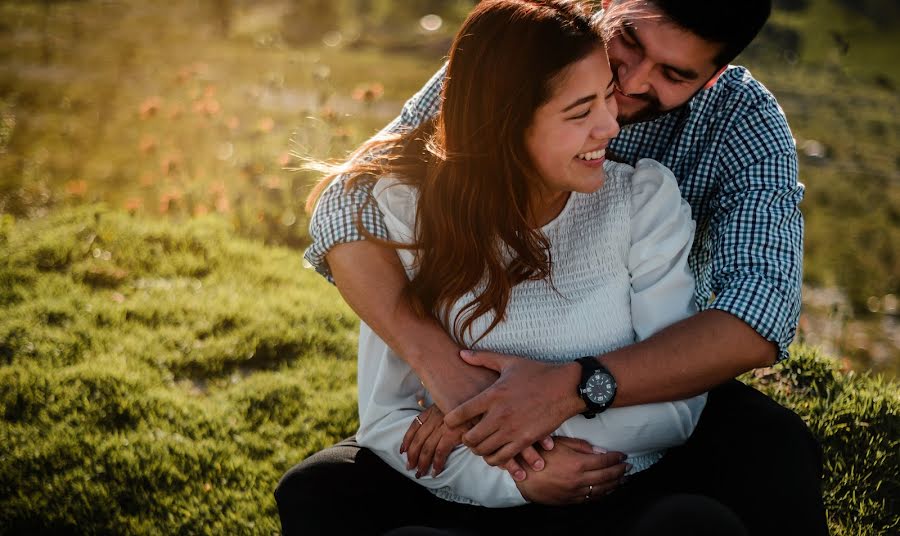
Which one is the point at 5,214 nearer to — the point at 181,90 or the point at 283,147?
the point at 283,147

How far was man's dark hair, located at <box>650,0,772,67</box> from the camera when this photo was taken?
2650mm

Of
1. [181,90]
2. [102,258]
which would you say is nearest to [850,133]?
[181,90]

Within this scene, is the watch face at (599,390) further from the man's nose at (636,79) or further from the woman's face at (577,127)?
the man's nose at (636,79)

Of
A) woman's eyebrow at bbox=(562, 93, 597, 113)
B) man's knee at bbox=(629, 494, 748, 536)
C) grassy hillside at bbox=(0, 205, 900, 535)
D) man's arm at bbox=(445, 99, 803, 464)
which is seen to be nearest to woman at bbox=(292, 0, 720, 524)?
woman's eyebrow at bbox=(562, 93, 597, 113)

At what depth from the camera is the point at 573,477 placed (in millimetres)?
2254

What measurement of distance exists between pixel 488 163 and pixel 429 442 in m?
0.88

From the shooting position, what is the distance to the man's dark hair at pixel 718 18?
2650mm

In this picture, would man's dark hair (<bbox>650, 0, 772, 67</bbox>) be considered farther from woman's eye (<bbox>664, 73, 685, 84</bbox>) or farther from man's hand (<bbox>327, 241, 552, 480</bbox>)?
man's hand (<bbox>327, 241, 552, 480</bbox>)

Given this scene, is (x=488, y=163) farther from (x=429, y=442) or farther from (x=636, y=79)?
(x=429, y=442)

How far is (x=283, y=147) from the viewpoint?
6.82 m

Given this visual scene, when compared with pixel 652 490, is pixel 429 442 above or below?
above

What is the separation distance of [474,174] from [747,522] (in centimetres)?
127

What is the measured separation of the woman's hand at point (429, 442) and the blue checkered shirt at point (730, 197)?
630 millimetres

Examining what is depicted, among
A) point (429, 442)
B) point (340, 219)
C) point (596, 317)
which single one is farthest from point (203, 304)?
point (596, 317)
